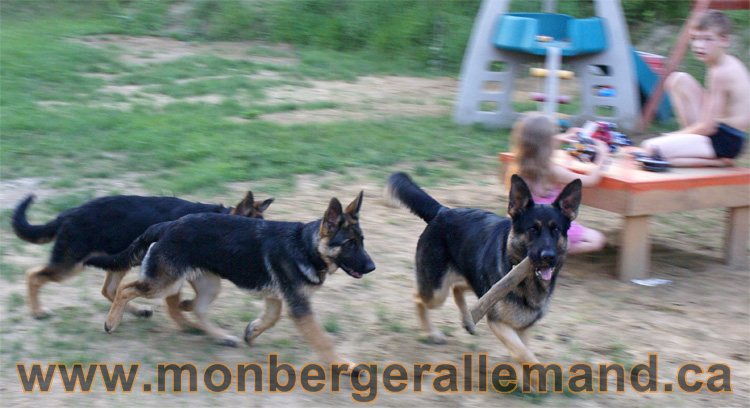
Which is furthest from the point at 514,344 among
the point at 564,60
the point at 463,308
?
the point at 564,60

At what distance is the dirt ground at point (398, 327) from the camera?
522 centimetres

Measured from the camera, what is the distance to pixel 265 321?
5.66m

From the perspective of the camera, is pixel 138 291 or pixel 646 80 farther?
pixel 646 80

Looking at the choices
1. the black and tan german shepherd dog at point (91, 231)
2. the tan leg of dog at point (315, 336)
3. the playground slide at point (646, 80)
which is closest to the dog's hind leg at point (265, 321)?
the tan leg of dog at point (315, 336)

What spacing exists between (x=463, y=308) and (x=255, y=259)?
1.62 metres

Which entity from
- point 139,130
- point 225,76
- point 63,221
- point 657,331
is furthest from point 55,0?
point 657,331

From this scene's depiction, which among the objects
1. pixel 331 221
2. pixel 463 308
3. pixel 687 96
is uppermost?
pixel 687 96

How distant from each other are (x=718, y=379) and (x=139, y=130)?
7397mm

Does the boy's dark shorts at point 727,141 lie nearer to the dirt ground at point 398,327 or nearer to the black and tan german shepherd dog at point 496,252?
the dirt ground at point 398,327

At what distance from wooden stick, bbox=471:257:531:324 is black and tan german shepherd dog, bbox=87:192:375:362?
0.67 m

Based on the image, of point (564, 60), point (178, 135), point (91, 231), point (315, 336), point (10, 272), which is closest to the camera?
point (315, 336)

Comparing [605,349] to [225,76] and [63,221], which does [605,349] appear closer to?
[63,221]

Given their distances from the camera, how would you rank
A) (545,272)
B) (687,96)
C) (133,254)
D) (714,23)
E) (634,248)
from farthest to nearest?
(687,96), (714,23), (634,248), (133,254), (545,272)

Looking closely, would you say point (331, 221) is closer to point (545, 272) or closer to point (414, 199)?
point (414, 199)
